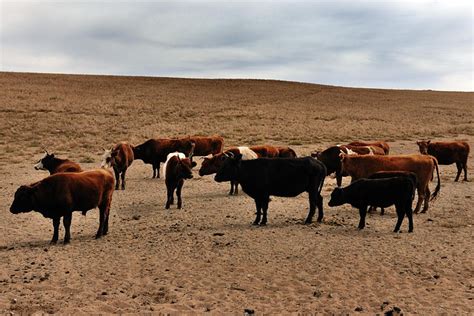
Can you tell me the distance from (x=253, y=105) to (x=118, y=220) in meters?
44.0

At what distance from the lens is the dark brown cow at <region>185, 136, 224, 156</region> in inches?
923

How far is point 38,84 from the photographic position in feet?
203

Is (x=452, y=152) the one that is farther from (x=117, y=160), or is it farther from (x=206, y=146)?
(x=117, y=160)

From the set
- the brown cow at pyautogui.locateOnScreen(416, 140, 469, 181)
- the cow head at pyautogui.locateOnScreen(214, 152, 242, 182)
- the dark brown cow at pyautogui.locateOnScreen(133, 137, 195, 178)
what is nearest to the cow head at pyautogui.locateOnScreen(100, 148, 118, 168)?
the dark brown cow at pyautogui.locateOnScreen(133, 137, 195, 178)

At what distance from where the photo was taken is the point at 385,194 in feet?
A: 35.6

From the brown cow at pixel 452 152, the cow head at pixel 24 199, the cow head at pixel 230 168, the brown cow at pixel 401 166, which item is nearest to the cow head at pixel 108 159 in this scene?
the cow head at pixel 230 168

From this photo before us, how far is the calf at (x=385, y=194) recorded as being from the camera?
1072 centimetres

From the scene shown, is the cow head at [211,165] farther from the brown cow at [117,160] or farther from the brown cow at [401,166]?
the brown cow at [401,166]

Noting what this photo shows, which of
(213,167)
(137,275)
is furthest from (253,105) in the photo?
(137,275)

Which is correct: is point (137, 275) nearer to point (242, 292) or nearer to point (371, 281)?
point (242, 292)

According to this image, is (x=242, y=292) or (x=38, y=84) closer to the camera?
(x=242, y=292)

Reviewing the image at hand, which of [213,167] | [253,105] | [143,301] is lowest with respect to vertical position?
[143,301]

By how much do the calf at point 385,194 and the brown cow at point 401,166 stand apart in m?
2.24

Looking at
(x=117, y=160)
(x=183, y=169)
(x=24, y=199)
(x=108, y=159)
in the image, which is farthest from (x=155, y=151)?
(x=24, y=199)
